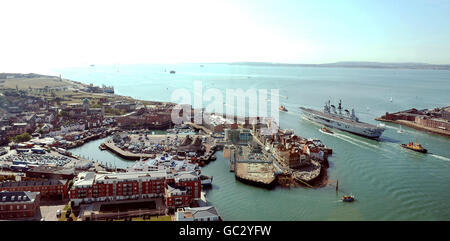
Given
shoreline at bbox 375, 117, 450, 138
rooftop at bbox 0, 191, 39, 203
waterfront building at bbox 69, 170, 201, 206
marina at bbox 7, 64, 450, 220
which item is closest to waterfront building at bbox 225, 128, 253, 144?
marina at bbox 7, 64, 450, 220

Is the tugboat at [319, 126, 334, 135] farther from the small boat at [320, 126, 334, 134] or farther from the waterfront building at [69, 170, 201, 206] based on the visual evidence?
the waterfront building at [69, 170, 201, 206]

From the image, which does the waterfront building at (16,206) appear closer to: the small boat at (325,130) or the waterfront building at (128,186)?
the waterfront building at (128,186)

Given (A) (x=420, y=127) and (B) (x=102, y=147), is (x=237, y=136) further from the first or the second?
(A) (x=420, y=127)

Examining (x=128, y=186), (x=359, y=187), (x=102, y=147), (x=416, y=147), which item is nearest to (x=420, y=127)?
(x=416, y=147)

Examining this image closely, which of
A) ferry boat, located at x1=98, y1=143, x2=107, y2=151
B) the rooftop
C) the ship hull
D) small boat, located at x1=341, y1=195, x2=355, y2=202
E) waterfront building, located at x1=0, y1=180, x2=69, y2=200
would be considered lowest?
small boat, located at x1=341, y1=195, x2=355, y2=202

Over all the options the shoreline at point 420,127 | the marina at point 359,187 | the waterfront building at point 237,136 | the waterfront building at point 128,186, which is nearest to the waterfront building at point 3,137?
the marina at point 359,187
